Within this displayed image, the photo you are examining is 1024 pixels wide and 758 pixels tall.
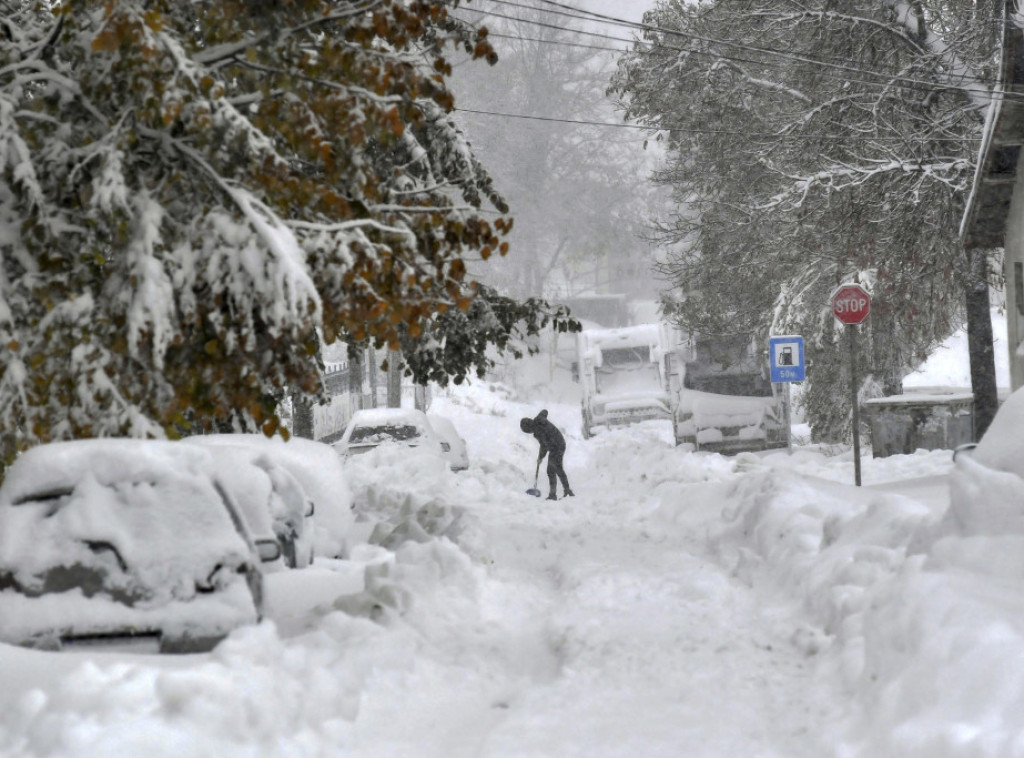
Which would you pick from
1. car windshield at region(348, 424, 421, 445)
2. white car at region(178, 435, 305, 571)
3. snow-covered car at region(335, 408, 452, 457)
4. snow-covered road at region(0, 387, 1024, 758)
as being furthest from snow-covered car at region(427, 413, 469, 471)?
white car at region(178, 435, 305, 571)

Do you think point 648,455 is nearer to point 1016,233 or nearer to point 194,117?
point 1016,233

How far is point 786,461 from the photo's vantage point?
75.6 feet

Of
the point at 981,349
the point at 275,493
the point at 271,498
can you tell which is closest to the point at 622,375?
the point at 981,349

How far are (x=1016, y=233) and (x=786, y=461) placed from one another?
6794 mm

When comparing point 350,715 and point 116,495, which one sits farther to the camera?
point 116,495

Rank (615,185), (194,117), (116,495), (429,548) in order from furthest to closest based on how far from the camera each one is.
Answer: (615,185), (429,548), (194,117), (116,495)

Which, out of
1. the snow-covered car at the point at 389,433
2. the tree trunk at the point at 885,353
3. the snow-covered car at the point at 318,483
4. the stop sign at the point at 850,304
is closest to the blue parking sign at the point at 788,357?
the stop sign at the point at 850,304

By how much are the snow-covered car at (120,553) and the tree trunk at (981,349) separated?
15.7m

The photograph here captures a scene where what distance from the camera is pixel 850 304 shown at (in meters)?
14.7

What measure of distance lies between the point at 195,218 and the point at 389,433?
559 inches

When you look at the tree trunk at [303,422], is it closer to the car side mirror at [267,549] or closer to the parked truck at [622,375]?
the car side mirror at [267,549]

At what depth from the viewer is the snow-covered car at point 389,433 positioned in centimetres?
2094

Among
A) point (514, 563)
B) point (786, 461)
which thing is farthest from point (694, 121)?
point (514, 563)

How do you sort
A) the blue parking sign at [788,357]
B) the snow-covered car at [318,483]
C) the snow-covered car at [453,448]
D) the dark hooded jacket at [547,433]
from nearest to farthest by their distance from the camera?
the snow-covered car at [318,483] < the blue parking sign at [788,357] < the dark hooded jacket at [547,433] < the snow-covered car at [453,448]
